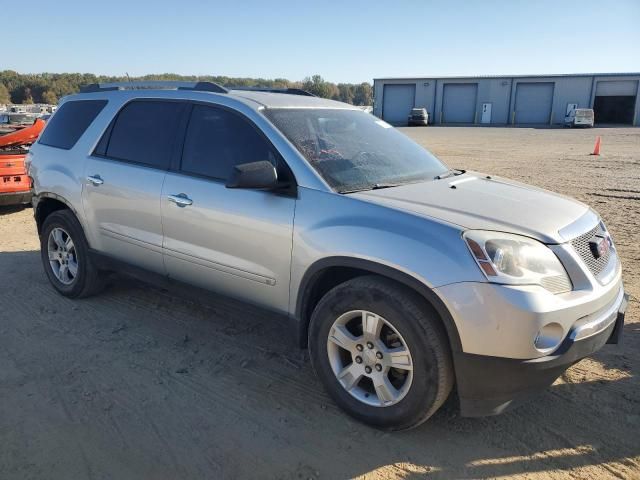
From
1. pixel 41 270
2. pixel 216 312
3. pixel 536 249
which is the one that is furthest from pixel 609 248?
pixel 41 270

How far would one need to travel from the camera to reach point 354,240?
2.99 meters

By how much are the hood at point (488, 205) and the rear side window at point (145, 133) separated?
1.75m

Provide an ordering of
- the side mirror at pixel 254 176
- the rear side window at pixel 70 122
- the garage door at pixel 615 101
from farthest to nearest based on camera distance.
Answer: the garage door at pixel 615 101 → the rear side window at pixel 70 122 → the side mirror at pixel 254 176

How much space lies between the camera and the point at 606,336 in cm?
299

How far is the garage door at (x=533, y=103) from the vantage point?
55.4 metres

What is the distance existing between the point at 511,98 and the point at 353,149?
58.1m

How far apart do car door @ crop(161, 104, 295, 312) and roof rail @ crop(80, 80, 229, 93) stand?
0.69 feet

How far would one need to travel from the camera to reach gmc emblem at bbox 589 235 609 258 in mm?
3094

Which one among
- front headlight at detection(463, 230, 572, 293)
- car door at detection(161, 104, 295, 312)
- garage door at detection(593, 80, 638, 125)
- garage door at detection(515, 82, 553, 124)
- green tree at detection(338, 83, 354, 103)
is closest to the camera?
front headlight at detection(463, 230, 572, 293)

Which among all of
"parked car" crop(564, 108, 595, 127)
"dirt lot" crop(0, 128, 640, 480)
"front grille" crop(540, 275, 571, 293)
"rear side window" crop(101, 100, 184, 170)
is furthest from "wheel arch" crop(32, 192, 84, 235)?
"parked car" crop(564, 108, 595, 127)

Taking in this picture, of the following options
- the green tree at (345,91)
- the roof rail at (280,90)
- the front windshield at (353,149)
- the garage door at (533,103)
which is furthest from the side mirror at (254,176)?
the green tree at (345,91)

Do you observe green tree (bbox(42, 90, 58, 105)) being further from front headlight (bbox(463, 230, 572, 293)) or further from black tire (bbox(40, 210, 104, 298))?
front headlight (bbox(463, 230, 572, 293))

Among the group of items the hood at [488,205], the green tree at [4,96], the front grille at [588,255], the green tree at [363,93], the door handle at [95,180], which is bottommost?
the front grille at [588,255]

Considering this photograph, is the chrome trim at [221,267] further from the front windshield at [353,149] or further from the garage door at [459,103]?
the garage door at [459,103]
